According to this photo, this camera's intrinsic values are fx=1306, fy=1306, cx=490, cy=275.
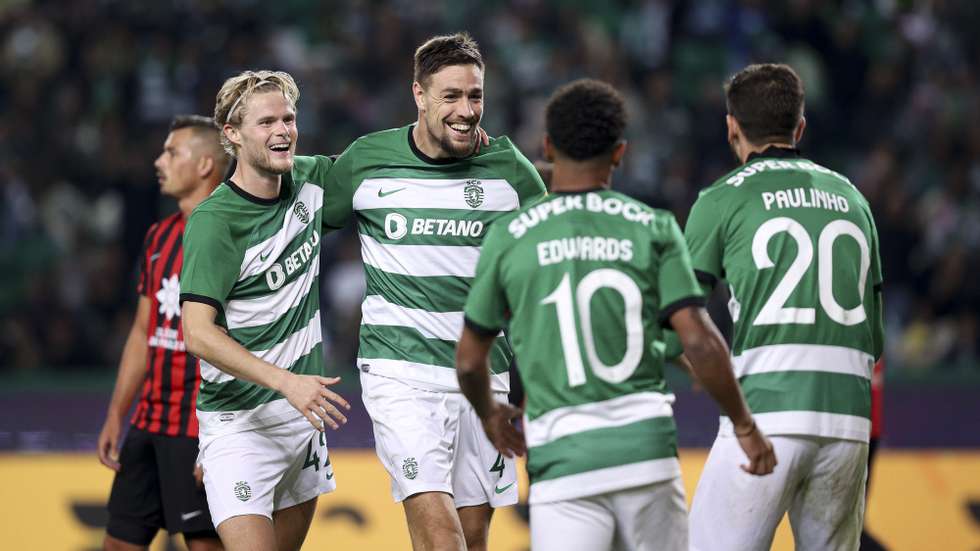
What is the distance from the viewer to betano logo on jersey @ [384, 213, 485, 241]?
5.33 metres

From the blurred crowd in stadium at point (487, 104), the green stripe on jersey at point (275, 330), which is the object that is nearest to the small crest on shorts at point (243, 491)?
the green stripe on jersey at point (275, 330)

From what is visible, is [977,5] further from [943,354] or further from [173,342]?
[173,342]

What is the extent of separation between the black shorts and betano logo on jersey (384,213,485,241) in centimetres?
138

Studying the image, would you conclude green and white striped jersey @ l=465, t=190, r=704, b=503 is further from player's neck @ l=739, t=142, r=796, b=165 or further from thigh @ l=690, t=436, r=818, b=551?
player's neck @ l=739, t=142, r=796, b=165

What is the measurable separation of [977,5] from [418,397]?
10.7 meters

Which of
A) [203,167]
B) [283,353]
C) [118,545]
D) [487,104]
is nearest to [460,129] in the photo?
[283,353]

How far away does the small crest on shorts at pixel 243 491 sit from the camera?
16.4 feet

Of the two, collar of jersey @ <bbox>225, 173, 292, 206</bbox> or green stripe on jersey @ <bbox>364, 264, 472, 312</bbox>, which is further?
green stripe on jersey @ <bbox>364, 264, 472, 312</bbox>

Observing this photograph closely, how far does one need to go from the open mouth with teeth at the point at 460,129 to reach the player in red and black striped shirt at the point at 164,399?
1438 mm

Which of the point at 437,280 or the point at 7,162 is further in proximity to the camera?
the point at 7,162

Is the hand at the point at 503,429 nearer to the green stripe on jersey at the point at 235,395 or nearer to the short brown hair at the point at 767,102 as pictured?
the green stripe on jersey at the point at 235,395

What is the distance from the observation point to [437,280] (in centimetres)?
532

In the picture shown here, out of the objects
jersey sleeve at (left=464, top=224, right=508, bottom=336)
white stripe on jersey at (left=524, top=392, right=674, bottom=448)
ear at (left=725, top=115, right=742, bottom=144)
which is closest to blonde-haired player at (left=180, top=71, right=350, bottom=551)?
jersey sleeve at (left=464, top=224, right=508, bottom=336)

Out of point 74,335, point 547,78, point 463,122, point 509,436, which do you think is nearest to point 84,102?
point 74,335
